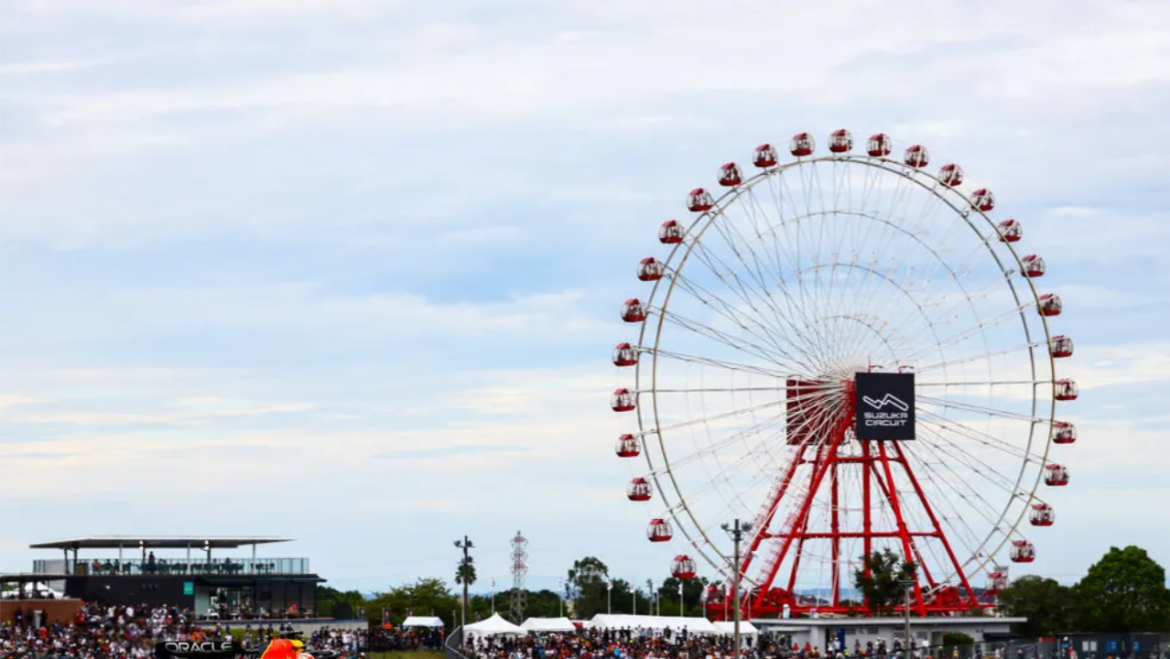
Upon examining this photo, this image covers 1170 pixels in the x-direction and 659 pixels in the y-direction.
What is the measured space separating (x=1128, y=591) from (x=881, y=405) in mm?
34285

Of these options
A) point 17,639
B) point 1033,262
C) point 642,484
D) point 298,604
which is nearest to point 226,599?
point 298,604

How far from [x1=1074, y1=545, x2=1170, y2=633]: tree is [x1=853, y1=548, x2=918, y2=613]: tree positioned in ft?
68.7

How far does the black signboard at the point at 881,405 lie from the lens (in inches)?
2940

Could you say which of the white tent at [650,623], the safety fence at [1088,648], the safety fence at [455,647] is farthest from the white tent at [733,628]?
the safety fence at [1088,648]

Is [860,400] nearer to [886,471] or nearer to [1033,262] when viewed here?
[886,471]

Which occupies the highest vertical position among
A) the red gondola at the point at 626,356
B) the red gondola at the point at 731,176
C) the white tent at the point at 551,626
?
the red gondola at the point at 731,176

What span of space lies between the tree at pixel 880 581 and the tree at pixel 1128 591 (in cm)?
2095

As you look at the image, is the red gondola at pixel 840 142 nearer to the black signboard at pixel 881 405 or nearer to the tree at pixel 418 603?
the black signboard at pixel 881 405

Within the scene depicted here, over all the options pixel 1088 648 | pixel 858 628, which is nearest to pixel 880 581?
pixel 858 628

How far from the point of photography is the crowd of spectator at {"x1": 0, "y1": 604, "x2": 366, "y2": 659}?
62125 millimetres

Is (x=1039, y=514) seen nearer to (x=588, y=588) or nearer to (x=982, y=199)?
(x=982, y=199)

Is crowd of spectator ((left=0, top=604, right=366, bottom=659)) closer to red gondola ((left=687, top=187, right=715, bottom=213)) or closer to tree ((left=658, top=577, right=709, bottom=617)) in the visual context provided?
red gondola ((left=687, top=187, right=715, bottom=213))

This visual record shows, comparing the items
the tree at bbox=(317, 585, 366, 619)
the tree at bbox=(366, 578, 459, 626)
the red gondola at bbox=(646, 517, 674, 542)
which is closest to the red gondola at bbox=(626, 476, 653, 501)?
the red gondola at bbox=(646, 517, 674, 542)

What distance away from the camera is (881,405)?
245ft
